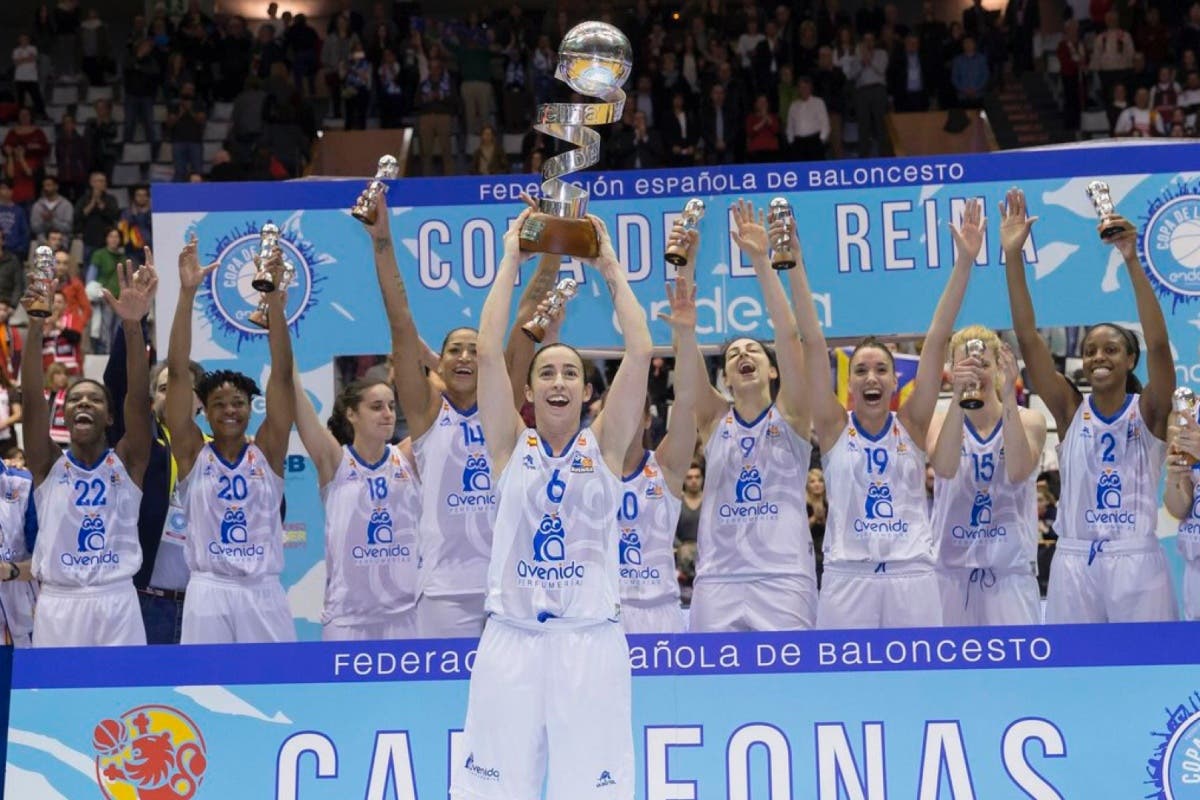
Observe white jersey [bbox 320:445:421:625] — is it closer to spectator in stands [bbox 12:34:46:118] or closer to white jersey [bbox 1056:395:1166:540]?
white jersey [bbox 1056:395:1166:540]

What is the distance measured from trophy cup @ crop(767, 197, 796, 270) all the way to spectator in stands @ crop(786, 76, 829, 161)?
37.1ft

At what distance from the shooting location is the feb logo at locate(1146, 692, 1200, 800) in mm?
5840

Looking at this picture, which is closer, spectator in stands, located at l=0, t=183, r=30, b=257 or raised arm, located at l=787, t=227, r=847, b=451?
raised arm, located at l=787, t=227, r=847, b=451

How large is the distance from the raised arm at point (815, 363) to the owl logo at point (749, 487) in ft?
1.20

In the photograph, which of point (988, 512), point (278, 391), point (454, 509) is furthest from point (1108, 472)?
point (278, 391)

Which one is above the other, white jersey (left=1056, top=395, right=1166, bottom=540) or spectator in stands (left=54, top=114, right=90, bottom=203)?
spectator in stands (left=54, top=114, right=90, bottom=203)

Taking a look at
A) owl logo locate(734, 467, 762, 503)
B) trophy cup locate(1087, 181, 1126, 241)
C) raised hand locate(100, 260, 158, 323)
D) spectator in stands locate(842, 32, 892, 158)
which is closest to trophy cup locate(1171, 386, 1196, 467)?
trophy cup locate(1087, 181, 1126, 241)

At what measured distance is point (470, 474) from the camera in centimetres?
770

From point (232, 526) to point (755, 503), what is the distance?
254 centimetres

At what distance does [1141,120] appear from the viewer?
57.2 feet

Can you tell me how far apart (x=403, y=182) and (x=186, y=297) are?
94.0 inches

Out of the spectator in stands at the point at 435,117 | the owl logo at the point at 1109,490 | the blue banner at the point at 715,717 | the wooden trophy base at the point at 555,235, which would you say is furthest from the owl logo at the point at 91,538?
the spectator in stands at the point at 435,117

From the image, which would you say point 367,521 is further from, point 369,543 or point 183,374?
point 183,374

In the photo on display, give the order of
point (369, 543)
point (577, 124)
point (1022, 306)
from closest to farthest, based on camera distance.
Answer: point (577, 124) → point (1022, 306) → point (369, 543)
